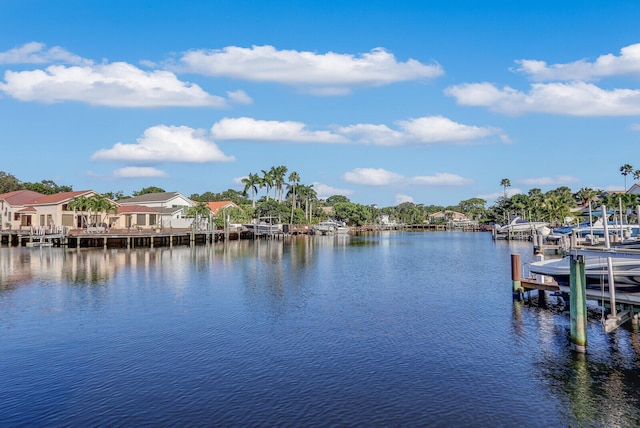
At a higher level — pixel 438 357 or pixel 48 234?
pixel 48 234

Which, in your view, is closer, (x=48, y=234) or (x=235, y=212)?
(x=48, y=234)

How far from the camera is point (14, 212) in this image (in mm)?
92750

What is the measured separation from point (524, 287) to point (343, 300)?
11167 millimetres

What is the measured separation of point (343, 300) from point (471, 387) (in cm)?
1578

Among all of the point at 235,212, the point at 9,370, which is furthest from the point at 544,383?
the point at 235,212

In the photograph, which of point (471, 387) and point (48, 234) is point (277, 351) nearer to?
point (471, 387)

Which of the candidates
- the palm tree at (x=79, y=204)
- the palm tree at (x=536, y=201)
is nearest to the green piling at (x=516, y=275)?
the palm tree at (x=79, y=204)

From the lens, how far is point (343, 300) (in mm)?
31188

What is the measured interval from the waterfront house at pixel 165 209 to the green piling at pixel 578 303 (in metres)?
83.0

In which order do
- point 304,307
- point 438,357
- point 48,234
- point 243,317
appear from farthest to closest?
point 48,234
point 304,307
point 243,317
point 438,357

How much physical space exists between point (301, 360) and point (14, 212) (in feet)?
311

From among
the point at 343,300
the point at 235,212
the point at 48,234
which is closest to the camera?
the point at 343,300

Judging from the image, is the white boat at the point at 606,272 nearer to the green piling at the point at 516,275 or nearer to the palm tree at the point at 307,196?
the green piling at the point at 516,275

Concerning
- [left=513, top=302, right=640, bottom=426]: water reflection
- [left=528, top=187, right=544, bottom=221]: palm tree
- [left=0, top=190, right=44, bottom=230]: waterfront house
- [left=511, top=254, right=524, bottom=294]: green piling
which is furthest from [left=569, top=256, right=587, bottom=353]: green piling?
[left=528, top=187, right=544, bottom=221]: palm tree
